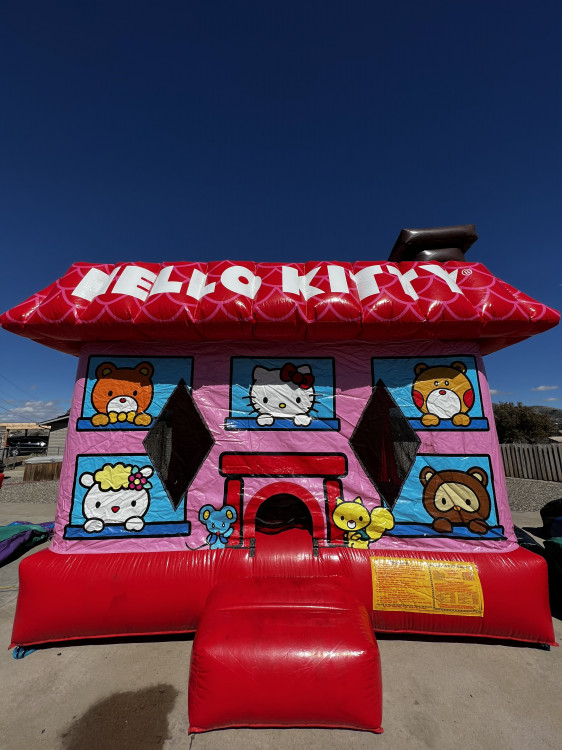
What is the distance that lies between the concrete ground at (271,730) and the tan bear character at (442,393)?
2001mm

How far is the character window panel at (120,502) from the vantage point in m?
3.17

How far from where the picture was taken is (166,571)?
9.64 feet

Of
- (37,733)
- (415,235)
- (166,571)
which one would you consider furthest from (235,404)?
(415,235)

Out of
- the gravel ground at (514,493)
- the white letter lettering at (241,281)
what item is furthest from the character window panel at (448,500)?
the gravel ground at (514,493)

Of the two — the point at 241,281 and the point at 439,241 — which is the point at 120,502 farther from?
the point at 439,241

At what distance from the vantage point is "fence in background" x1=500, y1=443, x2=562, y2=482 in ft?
32.6

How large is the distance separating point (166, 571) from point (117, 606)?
1.59 feet

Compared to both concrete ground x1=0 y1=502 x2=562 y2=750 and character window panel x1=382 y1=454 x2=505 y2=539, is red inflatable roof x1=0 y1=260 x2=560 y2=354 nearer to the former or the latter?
character window panel x1=382 y1=454 x2=505 y2=539

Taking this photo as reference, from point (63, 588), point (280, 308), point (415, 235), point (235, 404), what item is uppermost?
point (415, 235)

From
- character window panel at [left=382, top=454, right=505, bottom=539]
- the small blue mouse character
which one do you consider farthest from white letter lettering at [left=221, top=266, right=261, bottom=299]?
character window panel at [left=382, top=454, right=505, bottom=539]

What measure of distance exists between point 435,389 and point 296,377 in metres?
1.47

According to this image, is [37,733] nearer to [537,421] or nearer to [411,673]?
[411,673]

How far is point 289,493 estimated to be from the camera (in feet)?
10.7

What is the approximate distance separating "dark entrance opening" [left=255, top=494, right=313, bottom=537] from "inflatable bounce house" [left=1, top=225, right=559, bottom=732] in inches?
1.2
